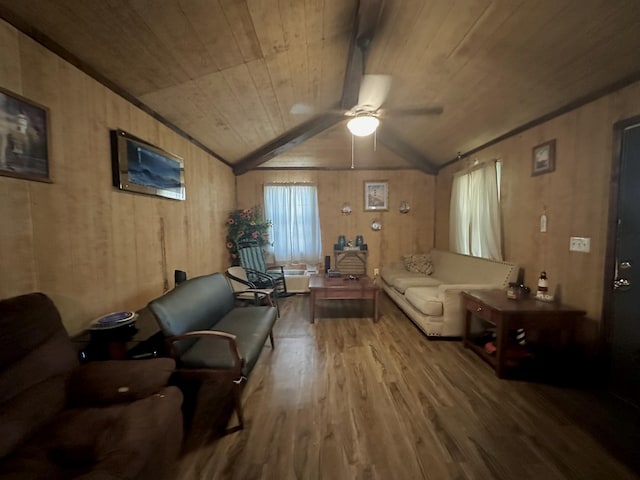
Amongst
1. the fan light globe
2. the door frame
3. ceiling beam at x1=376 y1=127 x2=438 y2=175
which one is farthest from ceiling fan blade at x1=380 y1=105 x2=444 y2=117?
ceiling beam at x1=376 y1=127 x2=438 y2=175

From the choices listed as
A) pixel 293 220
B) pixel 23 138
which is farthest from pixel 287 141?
pixel 23 138

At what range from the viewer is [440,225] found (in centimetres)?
505

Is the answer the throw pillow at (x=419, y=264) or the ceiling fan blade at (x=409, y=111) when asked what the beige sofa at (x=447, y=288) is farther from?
the ceiling fan blade at (x=409, y=111)

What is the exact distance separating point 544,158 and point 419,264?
247 centimetres

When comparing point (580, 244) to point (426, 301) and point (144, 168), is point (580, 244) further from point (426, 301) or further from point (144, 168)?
point (144, 168)

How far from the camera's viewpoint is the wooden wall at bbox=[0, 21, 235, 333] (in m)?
1.40

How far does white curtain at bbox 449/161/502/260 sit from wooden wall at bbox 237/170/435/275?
0.93 meters

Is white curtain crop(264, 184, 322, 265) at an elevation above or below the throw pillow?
above

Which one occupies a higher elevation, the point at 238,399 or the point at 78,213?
the point at 78,213

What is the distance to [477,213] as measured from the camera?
366 cm

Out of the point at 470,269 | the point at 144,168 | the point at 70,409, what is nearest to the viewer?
the point at 70,409

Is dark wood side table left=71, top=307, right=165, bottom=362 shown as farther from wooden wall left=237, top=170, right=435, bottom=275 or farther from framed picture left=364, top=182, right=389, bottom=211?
framed picture left=364, top=182, right=389, bottom=211

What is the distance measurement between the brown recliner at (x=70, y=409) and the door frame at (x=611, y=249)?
3069 mm

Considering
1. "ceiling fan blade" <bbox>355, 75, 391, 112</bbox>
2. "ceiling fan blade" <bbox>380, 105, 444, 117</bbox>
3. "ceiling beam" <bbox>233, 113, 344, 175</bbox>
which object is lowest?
"ceiling fan blade" <bbox>380, 105, 444, 117</bbox>
